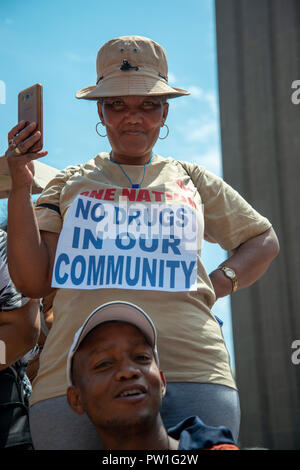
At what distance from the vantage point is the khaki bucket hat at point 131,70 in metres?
1.98

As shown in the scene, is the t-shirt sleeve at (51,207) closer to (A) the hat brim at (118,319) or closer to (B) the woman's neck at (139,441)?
(A) the hat brim at (118,319)

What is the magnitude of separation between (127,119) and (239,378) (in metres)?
3.43

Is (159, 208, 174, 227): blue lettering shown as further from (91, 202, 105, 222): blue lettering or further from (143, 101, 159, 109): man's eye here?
(143, 101, 159, 109): man's eye

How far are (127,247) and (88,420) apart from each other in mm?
493

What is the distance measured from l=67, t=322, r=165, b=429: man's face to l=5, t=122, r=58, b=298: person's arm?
12.1 inches

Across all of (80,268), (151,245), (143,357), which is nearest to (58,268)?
(80,268)

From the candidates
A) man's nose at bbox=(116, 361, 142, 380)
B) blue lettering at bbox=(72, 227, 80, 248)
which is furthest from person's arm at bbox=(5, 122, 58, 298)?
man's nose at bbox=(116, 361, 142, 380)

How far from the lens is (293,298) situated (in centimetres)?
492

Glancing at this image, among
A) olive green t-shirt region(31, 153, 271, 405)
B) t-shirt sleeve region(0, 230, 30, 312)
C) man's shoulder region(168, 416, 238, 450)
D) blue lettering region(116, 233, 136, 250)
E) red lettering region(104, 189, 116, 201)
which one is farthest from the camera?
t-shirt sleeve region(0, 230, 30, 312)

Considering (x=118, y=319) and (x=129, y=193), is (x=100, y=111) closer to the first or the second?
(x=129, y=193)

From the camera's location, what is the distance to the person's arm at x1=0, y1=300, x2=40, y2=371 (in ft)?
6.79

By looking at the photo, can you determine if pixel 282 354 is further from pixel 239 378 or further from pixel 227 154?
pixel 227 154
